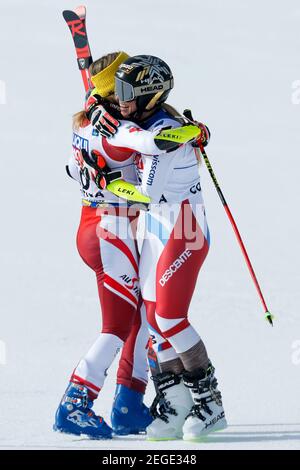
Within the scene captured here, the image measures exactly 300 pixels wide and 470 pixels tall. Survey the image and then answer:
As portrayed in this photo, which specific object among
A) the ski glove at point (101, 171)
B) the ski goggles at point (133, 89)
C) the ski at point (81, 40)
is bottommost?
the ski glove at point (101, 171)

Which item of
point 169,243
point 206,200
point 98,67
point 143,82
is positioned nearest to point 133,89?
point 143,82

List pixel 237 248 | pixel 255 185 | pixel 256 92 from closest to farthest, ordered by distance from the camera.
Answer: pixel 237 248 < pixel 255 185 < pixel 256 92

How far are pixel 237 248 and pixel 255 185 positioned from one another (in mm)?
2649

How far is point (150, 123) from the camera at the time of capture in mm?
7727

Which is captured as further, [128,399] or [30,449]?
[128,399]

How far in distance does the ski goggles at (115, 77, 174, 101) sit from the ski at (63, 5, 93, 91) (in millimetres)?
1205

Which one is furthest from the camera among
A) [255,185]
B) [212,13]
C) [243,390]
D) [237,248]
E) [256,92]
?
[212,13]

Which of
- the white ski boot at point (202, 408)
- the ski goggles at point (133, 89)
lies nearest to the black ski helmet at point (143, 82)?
the ski goggles at point (133, 89)

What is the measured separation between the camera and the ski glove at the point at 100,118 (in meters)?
7.70

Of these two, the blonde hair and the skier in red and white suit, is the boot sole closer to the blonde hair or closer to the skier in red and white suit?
the skier in red and white suit

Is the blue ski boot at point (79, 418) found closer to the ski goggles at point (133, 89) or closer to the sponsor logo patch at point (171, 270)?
the sponsor logo patch at point (171, 270)

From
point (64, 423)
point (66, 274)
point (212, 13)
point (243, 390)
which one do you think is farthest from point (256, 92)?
point (64, 423)

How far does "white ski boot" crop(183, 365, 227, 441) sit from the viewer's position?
7898 mm
